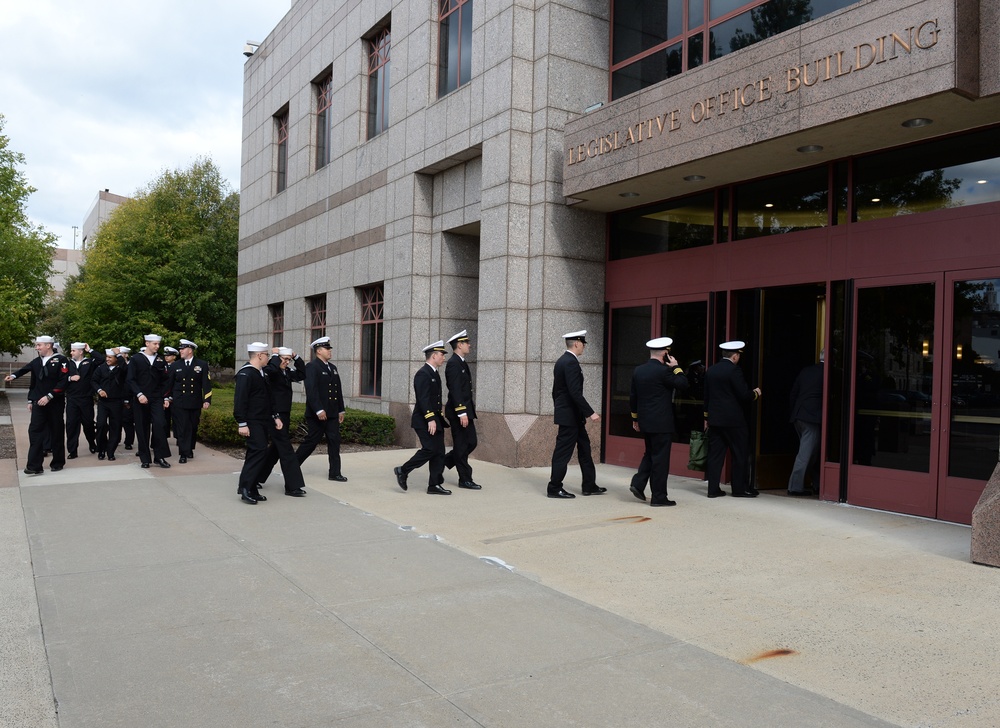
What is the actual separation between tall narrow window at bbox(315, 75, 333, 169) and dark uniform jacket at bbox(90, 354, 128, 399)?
26.0 feet

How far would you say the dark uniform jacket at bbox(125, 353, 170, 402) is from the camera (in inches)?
481

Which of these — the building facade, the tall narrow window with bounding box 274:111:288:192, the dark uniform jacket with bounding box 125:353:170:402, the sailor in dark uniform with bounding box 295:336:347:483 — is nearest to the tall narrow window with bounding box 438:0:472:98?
the building facade

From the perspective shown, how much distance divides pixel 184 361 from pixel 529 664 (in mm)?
10052

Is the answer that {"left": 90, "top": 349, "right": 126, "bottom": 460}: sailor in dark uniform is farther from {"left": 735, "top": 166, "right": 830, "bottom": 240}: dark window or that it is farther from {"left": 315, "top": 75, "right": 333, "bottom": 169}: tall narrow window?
{"left": 735, "top": 166, "right": 830, "bottom": 240}: dark window

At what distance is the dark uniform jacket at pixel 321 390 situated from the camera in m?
10.4

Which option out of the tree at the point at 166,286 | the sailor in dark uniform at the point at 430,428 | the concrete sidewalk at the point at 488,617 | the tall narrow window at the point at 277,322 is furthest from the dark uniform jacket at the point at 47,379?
the tree at the point at 166,286

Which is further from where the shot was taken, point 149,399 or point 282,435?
point 149,399

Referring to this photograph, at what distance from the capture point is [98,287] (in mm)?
37156

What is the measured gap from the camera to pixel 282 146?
22609 mm

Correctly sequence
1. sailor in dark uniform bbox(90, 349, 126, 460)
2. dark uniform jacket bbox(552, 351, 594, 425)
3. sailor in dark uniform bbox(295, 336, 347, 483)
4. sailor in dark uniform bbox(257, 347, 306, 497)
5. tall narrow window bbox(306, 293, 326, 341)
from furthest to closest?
1. tall narrow window bbox(306, 293, 326, 341)
2. sailor in dark uniform bbox(90, 349, 126, 460)
3. sailor in dark uniform bbox(295, 336, 347, 483)
4. dark uniform jacket bbox(552, 351, 594, 425)
5. sailor in dark uniform bbox(257, 347, 306, 497)

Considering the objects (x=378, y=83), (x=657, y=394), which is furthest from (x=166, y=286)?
(x=657, y=394)

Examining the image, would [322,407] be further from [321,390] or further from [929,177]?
[929,177]

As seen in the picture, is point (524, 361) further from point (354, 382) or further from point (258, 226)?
point (258, 226)

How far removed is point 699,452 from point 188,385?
7.92 m
